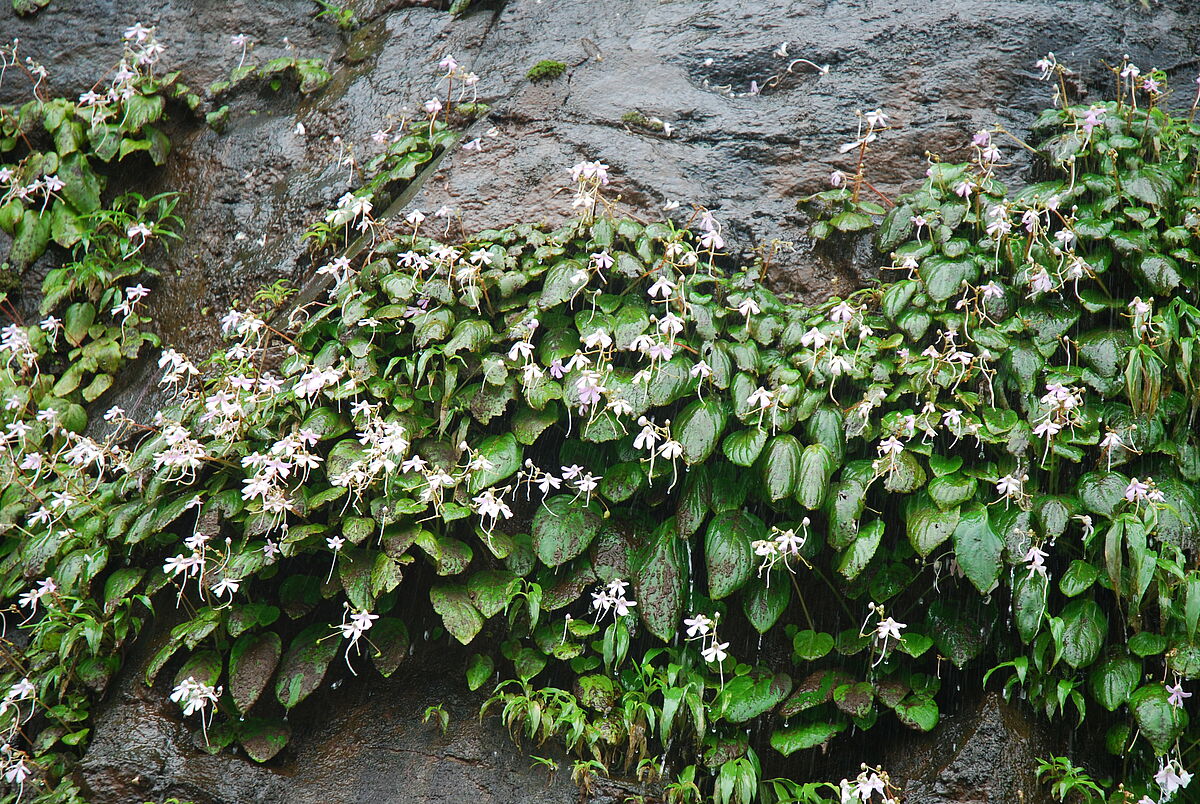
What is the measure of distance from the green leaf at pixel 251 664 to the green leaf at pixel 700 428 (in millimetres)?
1722

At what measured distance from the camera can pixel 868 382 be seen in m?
3.23

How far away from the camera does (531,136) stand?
4.28 metres

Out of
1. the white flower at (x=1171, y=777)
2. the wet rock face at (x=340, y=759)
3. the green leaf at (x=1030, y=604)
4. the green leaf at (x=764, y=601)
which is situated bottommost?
the wet rock face at (x=340, y=759)

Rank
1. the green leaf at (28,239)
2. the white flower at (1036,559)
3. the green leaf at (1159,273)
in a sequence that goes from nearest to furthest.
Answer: the white flower at (1036,559) → the green leaf at (1159,273) → the green leaf at (28,239)

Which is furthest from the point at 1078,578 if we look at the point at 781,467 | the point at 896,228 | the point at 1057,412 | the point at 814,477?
the point at 896,228

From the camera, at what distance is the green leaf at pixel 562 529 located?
3.18m

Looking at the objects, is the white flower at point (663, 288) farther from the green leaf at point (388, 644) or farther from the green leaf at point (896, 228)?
the green leaf at point (388, 644)

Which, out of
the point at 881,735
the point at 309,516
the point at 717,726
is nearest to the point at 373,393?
the point at 309,516

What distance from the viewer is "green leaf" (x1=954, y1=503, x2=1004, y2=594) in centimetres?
279

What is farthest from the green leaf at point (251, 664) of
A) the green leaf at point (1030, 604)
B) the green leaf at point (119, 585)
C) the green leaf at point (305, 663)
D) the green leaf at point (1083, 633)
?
the green leaf at point (1083, 633)

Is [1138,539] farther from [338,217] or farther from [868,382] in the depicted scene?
[338,217]

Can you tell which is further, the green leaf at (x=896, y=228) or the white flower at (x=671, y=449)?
the green leaf at (x=896, y=228)

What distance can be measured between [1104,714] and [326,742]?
2.84 metres

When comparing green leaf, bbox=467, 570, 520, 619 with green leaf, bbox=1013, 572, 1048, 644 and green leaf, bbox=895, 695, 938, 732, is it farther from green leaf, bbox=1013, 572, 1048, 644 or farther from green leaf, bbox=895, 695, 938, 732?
green leaf, bbox=1013, 572, 1048, 644
